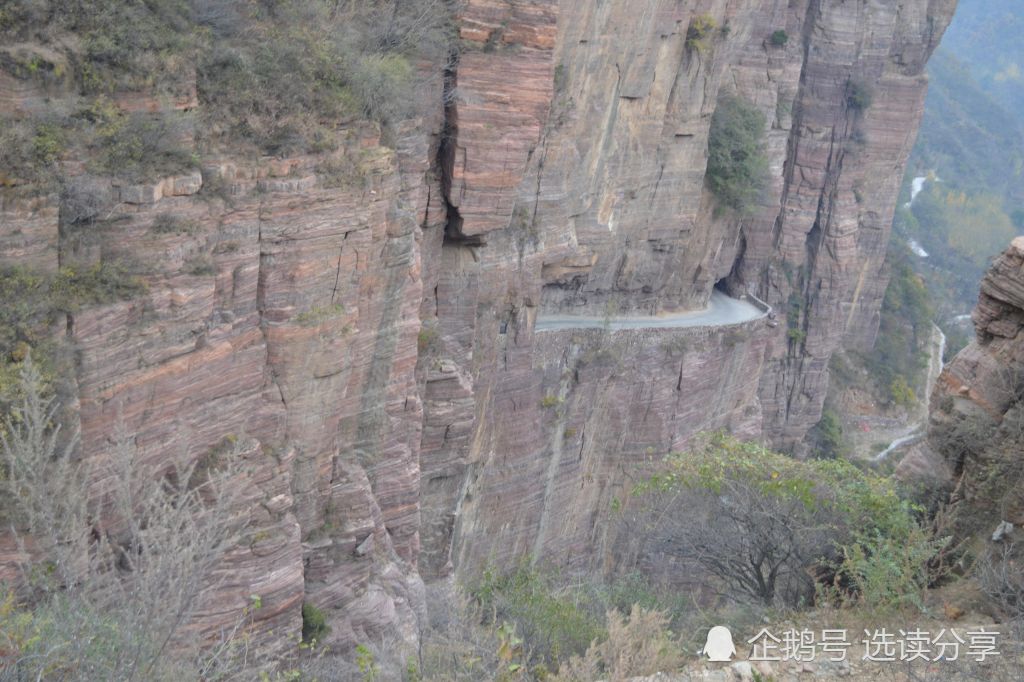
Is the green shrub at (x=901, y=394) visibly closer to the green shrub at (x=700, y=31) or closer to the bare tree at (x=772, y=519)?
the green shrub at (x=700, y=31)

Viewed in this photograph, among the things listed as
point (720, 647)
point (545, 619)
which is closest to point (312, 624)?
point (545, 619)

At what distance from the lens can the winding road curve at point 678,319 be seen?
93.9 ft

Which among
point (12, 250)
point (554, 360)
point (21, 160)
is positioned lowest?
point (554, 360)

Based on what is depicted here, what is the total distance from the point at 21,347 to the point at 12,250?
3.92 feet

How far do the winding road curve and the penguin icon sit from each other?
17185 mm

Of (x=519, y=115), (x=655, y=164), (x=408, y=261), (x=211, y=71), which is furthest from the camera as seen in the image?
(x=655, y=164)

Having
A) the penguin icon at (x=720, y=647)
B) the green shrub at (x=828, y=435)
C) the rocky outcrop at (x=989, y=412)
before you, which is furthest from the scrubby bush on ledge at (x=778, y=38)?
the penguin icon at (x=720, y=647)

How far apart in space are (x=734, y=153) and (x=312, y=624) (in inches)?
941

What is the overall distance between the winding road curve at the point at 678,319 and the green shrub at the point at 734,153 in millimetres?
3977

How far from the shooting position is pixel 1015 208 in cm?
8719

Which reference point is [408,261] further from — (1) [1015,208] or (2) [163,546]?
(1) [1015,208]

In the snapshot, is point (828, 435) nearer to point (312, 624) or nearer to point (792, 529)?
point (792, 529)

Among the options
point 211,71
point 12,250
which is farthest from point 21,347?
point 211,71

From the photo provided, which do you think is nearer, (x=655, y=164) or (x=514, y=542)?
(x=514, y=542)
